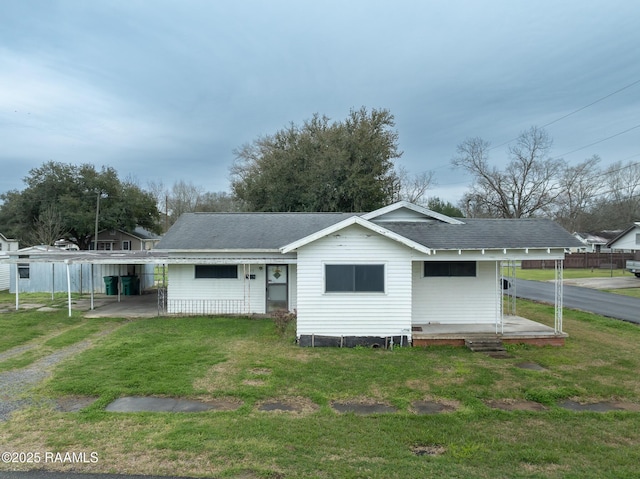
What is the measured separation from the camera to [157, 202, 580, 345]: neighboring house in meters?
10.9

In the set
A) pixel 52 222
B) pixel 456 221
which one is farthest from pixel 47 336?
pixel 52 222

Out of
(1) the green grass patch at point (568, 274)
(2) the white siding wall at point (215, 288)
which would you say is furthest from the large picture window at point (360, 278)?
(1) the green grass patch at point (568, 274)

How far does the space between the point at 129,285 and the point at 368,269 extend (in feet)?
52.9

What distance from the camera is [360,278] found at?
428 inches

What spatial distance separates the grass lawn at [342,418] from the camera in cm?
491

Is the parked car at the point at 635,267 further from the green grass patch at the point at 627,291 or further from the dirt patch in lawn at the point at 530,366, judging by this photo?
Answer: the dirt patch in lawn at the point at 530,366

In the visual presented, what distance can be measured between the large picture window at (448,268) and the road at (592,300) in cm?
755

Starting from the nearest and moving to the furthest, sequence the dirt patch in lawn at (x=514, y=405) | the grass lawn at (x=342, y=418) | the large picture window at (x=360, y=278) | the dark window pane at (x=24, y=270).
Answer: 1. the grass lawn at (x=342, y=418)
2. the dirt patch in lawn at (x=514, y=405)
3. the large picture window at (x=360, y=278)
4. the dark window pane at (x=24, y=270)

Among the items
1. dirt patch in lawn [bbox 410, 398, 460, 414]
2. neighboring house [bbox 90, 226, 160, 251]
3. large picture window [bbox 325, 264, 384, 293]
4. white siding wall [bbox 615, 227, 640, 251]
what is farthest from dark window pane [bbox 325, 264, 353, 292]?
neighboring house [bbox 90, 226, 160, 251]

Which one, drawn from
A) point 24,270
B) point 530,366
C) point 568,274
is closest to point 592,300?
point 530,366

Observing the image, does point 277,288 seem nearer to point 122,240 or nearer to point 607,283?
point 607,283

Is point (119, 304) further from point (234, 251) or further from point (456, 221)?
point (456, 221)

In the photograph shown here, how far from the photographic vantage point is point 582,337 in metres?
12.1

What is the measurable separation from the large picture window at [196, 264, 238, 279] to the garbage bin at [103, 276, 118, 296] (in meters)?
8.66
